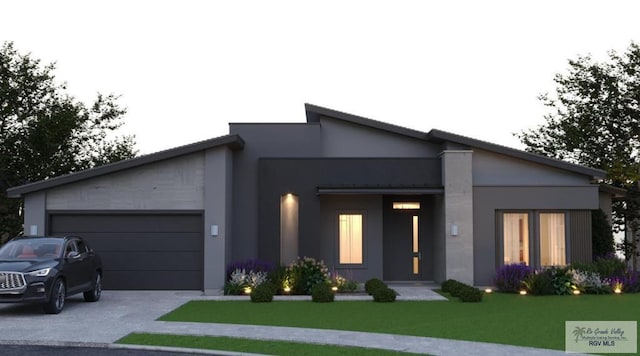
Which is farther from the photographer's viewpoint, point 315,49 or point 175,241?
point 315,49

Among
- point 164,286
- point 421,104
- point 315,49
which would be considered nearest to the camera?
point 164,286

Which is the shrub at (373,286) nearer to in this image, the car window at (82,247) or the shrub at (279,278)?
the shrub at (279,278)

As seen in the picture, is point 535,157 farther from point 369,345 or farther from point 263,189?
point 369,345

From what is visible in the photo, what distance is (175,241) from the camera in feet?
62.2

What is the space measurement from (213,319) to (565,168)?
11.7 m

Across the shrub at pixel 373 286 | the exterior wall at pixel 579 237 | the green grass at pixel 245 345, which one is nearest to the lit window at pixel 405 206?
the shrub at pixel 373 286

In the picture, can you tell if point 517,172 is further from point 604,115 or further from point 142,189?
point 604,115

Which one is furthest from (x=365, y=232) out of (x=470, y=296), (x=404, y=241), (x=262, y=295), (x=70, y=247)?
(x=70, y=247)

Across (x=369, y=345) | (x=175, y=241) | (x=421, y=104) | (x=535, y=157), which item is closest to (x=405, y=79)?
(x=421, y=104)

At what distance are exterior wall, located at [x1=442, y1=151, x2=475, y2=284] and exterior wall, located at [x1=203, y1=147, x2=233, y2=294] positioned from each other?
6249 millimetres

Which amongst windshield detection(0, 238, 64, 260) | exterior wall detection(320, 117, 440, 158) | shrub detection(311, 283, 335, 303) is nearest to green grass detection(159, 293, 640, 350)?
shrub detection(311, 283, 335, 303)

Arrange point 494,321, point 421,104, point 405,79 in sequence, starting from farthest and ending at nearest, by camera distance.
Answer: point 421,104, point 405,79, point 494,321

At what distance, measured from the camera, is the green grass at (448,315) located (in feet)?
38.4

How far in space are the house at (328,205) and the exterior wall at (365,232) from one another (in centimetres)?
3
